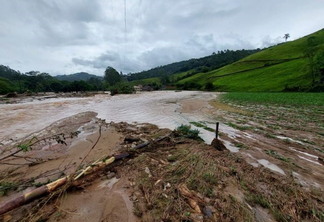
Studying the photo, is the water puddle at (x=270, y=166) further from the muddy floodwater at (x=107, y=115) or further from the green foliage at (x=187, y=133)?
the green foliage at (x=187, y=133)

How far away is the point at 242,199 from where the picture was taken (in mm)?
4551

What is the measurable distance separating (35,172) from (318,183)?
9.53 m

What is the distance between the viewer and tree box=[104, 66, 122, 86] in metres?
119

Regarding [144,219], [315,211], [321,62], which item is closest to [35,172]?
[144,219]

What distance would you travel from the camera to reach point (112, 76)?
119375 mm

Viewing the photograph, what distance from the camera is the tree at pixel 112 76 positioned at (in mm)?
119375

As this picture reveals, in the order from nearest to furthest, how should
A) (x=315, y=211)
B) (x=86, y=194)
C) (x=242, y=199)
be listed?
1. (x=315, y=211)
2. (x=242, y=199)
3. (x=86, y=194)

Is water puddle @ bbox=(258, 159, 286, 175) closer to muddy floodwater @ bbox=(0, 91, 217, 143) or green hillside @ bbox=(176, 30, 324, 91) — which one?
muddy floodwater @ bbox=(0, 91, 217, 143)

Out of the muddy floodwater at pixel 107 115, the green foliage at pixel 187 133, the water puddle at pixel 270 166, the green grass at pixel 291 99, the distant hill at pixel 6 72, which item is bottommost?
the green grass at pixel 291 99

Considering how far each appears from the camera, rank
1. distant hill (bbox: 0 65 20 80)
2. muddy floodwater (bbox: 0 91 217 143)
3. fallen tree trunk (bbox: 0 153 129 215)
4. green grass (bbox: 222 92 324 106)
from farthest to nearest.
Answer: distant hill (bbox: 0 65 20 80) < green grass (bbox: 222 92 324 106) < muddy floodwater (bbox: 0 91 217 143) < fallen tree trunk (bbox: 0 153 129 215)

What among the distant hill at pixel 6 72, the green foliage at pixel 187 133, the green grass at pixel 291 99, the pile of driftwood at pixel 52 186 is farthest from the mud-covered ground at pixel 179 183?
the distant hill at pixel 6 72

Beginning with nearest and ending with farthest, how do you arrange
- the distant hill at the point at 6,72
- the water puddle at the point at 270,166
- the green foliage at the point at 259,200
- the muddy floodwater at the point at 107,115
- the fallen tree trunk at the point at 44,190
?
the fallen tree trunk at the point at 44,190
the green foliage at the point at 259,200
the water puddle at the point at 270,166
the muddy floodwater at the point at 107,115
the distant hill at the point at 6,72

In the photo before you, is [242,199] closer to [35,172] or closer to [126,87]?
[35,172]

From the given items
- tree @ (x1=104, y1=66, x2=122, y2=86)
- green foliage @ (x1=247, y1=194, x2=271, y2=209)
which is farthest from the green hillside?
green foliage @ (x1=247, y1=194, x2=271, y2=209)
